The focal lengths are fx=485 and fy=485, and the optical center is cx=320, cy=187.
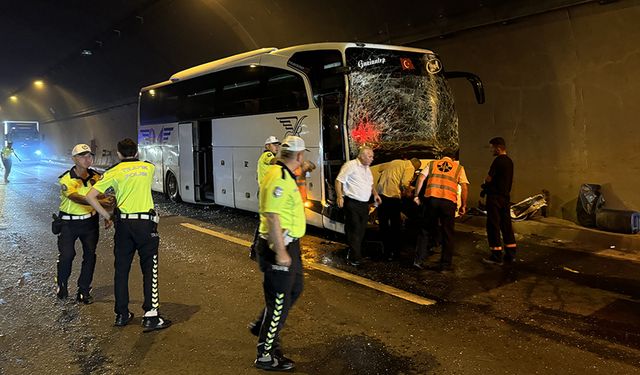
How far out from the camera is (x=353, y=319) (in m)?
4.84

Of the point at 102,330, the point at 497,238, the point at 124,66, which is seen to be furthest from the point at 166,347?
the point at 124,66

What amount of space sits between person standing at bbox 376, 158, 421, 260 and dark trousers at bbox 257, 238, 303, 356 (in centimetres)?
359

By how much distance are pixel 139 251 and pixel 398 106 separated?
4667 millimetres

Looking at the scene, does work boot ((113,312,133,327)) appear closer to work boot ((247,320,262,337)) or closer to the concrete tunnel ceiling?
work boot ((247,320,262,337))

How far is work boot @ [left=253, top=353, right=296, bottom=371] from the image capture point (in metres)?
3.74

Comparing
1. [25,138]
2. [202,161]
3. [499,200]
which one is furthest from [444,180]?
[25,138]

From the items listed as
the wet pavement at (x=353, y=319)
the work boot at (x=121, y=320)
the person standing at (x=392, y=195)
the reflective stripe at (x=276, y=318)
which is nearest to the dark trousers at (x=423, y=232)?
the wet pavement at (x=353, y=319)

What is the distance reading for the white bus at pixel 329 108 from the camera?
741cm

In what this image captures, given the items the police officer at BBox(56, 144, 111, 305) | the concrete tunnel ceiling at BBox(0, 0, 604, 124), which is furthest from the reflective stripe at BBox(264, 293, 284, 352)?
the concrete tunnel ceiling at BBox(0, 0, 604, 124)

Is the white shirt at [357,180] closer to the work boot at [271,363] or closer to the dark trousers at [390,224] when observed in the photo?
the dark trousers at [390,224]

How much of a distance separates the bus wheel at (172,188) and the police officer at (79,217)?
828 cm

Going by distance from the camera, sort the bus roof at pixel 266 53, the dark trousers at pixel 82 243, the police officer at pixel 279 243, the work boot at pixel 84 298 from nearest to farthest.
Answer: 1. the police officer at pixel 279 243
2. the dark trousers at pixel 82 243
3. the work boot at pixel 84 298
4. the bus roof at pixel 266 53

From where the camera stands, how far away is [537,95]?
10.1m

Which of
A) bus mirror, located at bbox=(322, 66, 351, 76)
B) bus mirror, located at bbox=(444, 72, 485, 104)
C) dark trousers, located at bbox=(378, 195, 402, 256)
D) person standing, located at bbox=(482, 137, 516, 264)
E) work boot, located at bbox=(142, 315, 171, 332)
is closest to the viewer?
work boot, located at bbox=(142, 315, 171, 332)
